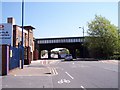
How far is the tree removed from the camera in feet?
265

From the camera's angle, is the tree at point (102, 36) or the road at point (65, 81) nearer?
the road at point (65, 81)

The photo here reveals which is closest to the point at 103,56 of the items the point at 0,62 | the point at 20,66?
the point at 20,66

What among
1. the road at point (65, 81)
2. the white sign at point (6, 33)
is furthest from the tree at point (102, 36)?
the road at point (65, 81)

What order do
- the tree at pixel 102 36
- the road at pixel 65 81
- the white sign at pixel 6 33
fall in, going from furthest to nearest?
1. the tree at pixel 102 36
2. the white sign at pixel 6 33
3. the road at pixel 65 81

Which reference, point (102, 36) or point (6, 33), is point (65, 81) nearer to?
point (6, 33)

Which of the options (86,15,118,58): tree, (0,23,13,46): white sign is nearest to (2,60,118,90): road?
(0,23,13,46): white sign

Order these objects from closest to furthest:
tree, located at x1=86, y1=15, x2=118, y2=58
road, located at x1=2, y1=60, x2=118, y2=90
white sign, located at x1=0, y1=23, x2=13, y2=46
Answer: road, located at x1=2, y1=60, x2=118, y2=90
white sign, located at x1=0, y1=23, x2=13, y2=46
tree, located at x1=86, y1=15, x2=118, y2=58

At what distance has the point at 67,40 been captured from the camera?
102m

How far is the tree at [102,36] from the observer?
80812 millimetres

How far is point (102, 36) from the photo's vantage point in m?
81.6

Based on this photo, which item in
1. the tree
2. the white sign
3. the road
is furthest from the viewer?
the tree

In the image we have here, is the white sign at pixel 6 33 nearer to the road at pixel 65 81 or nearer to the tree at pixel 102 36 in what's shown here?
the road at pixel 65 81

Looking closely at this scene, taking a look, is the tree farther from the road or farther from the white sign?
the road

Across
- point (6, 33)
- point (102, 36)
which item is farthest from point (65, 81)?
point (102, 36)
